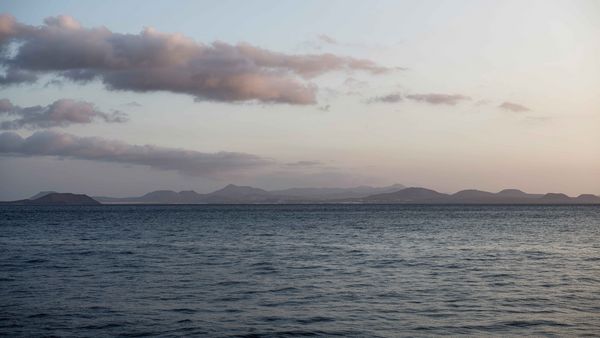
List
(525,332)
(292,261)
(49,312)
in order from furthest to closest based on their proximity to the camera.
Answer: (292,261), (49,312), (525,332)

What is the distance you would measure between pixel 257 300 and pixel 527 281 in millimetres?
14867

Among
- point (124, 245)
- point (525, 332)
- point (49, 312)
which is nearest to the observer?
point (525, 332)

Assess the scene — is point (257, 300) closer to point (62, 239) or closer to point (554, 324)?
point (554, 324)

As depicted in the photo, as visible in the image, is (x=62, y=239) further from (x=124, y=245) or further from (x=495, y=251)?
(x=495, y=251)

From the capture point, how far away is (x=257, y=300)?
24.8 meters

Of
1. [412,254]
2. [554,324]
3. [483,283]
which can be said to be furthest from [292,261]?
[554,324]

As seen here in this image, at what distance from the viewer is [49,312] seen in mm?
22250

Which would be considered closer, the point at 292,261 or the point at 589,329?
the point at 589,329

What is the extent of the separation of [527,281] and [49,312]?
76.0ft

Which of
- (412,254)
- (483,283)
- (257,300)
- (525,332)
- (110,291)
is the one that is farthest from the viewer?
Answer: (412,254)

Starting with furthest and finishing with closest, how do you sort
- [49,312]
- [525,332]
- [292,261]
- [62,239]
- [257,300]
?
[62,239] → [292,261] → [257,300] → [49,312] → [525,332]

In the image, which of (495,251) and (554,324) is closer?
(554,324)

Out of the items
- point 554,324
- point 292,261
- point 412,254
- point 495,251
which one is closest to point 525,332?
point 554,324

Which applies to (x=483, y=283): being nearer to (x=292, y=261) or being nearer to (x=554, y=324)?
(x=554, y=324)
